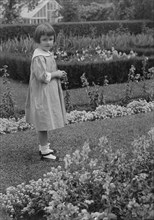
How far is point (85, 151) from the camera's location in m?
3.71

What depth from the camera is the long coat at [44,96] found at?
4809 millimetres

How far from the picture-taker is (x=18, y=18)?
24.2 metres

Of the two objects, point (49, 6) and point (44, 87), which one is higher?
point (49, 6)

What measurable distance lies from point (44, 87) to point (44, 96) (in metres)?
0.09

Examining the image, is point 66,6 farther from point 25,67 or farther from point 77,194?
point 77,194

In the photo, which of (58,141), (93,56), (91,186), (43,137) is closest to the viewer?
(91,186)

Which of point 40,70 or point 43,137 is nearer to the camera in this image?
point 40,70

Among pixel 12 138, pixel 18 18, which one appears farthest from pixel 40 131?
pixel 18 18

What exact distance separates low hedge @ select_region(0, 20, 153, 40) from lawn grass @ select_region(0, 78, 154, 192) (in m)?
10.4

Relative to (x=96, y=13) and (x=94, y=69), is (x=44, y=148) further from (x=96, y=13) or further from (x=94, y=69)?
(x=96, y=13)

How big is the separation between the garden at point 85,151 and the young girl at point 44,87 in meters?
0.45

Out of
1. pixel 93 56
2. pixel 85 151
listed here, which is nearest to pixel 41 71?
pixel 85 151

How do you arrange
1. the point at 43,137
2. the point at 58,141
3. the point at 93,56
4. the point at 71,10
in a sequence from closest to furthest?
the point at 43,137 < the point at 58,141 < the point at 93,56 < the point at 71,10

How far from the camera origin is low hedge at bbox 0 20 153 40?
16578 mm
